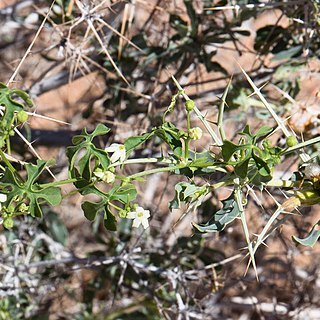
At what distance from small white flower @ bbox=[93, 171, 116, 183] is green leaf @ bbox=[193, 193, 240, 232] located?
0.17 meters

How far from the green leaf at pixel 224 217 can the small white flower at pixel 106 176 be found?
0.56 ft

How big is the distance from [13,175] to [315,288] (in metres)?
1.57

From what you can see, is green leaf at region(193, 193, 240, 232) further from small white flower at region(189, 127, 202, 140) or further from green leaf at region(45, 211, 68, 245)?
green leaf at region(45, 211, 68, 245)

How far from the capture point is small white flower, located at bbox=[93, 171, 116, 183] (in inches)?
39.7

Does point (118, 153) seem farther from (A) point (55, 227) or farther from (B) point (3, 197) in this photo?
(A) point (55, 227)

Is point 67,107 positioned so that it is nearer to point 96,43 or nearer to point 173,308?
point 96,43

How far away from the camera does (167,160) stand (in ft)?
Answer: 3.51

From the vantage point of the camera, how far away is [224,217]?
1.12 m

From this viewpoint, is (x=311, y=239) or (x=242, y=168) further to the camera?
(x=311, y=239)

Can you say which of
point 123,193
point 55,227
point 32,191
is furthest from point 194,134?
point 55,227

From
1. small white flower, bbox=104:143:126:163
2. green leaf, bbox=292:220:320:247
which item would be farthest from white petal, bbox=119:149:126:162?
green leaf, bbox=292:220:320:247

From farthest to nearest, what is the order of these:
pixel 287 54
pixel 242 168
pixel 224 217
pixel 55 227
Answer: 1. pixel 55 227
2. pixel 287 54
3. pixel 224 217
4. pixel 242 168

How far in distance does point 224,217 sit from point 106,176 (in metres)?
0.22

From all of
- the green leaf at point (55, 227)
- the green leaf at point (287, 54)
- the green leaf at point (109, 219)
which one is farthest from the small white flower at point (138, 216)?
the green leaf at point (55, 227)
